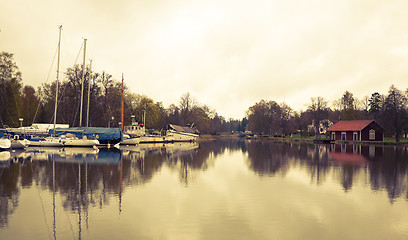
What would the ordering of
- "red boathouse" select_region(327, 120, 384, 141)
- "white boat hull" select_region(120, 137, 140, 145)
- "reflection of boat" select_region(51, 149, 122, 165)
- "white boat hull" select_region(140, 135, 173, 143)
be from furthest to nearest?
"red boathouse" select_region(327, 120, 384, 141)
"white boat hull" select_region(140, 135, 173, 143)
"white boat hull" select_region(120, 137, 140, 145)
"reflection of boat" select_region(51, 149, 122, 165)

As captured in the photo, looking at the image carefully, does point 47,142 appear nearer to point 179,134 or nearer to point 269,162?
point 269,162

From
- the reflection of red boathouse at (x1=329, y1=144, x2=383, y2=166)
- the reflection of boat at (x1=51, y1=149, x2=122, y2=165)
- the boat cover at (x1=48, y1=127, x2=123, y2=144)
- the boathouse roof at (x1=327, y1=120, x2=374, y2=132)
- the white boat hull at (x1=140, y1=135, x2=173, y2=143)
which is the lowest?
the reflection of red boathouse at (x1=329, y1=144, x2=383, y2=166)

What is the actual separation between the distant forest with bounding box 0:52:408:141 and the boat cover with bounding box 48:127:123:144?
9.83 metres

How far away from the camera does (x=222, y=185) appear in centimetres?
1686

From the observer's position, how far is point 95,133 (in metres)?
45.3

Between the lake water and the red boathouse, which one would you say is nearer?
the lake water

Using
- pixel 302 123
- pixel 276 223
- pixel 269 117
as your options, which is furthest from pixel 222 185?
pixel 269 117

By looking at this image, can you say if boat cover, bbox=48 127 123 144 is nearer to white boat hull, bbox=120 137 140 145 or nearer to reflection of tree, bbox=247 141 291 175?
white boat hull, bbox=120 137 140 145

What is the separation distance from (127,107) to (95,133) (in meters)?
32.5

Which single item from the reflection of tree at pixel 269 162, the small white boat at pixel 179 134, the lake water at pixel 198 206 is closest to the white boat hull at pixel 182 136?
the small white boat at pixel 179 134

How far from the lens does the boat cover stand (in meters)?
44.9

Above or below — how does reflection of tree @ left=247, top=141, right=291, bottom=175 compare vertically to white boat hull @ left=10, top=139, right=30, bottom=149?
below

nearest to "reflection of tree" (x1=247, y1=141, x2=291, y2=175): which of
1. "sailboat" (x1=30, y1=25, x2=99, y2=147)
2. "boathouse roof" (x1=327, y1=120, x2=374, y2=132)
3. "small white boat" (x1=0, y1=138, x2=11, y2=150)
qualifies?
"sailboat" (x1=30, y1=25, x2=99, y2=147)

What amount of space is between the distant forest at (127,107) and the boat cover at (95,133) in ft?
32.2
